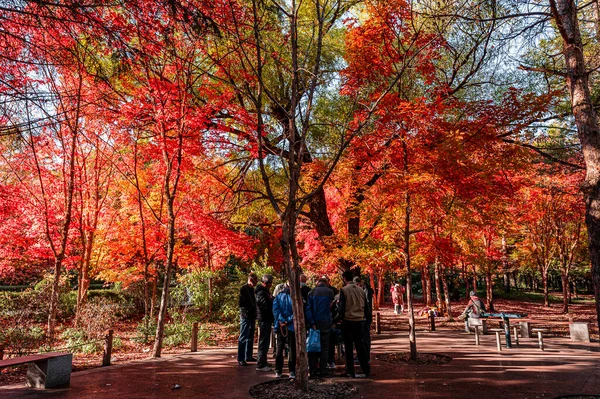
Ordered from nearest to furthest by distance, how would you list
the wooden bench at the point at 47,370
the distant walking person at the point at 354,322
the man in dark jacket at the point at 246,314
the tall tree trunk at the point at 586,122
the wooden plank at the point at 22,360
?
the tall tree trunk at the point at 586,122 < the wooden plank at the point at 22,360 < the wooden bench at the point at 47,370 < the distant walking person at the point at 354,322 < the man in dark jacket at the point at 246,314

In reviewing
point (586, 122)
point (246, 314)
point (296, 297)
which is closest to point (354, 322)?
point (296, 297)

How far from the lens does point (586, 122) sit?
5250mm

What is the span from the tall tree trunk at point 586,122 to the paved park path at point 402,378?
1653 millimetres

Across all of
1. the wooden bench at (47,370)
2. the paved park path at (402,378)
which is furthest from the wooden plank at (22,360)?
the paved park path at (402,378)

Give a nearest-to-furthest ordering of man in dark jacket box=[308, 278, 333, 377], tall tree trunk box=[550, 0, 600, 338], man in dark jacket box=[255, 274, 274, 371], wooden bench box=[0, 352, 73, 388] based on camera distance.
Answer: tall tree trunk box=[550, 0, 600, 338], wooden bench box=[0, 352, 73, 388], man in dark jacket box=[308, 278, 333, 377], man in dark jacket box=[255, 274, 274, 371]

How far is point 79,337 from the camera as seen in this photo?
10.2m

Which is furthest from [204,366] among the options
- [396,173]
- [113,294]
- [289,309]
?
[113,294]

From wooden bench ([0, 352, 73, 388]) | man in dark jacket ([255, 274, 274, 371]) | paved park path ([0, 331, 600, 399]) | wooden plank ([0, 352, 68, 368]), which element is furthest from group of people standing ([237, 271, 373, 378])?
wooden plank ([0, 352, 68, 368])

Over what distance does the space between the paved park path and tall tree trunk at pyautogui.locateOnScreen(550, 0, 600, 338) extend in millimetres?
1653

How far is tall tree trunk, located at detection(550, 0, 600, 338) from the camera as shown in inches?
196

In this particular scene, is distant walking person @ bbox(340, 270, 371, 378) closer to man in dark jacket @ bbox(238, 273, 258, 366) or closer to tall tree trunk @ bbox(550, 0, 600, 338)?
man in dark jacket @ bbox(238, 273, 258, 366)

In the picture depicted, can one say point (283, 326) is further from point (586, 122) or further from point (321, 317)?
point (586, 122)

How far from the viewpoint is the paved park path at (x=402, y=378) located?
529 cm

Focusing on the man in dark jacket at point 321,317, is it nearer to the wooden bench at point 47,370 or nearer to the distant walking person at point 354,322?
the distant walking person at point 354,322
